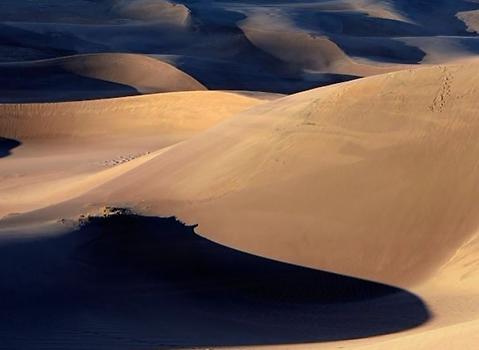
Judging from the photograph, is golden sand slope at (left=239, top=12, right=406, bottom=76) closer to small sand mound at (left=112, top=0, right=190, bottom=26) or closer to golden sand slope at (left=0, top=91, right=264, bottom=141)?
small sand mound at (left=112, top=0, right=190, bottom=26)

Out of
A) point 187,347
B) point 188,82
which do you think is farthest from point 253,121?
point 188,82

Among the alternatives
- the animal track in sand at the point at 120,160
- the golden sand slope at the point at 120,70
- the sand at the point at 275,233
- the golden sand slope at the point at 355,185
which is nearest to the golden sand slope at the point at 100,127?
the animal track in sand at the point at 120,160

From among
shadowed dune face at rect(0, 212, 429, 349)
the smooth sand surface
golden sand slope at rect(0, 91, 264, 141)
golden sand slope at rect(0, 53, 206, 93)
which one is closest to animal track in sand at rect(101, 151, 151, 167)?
golden sand slope at rect(0, 91, 264, 141)

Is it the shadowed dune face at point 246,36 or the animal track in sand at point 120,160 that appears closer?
the animal track in sand at point 120,160

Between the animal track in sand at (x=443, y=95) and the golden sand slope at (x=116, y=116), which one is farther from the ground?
the animal track in sand at (x=443, y=95)

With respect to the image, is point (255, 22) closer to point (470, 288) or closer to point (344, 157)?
point (344, 157)

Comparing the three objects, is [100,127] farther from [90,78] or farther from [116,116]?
[90,78]

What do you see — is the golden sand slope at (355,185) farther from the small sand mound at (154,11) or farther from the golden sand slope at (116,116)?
the small sand mound at (154,11)
